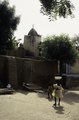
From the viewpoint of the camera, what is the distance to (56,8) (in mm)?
17219

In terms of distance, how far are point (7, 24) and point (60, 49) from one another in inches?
293

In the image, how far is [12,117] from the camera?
13.1 metres

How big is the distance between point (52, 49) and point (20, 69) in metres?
6.22

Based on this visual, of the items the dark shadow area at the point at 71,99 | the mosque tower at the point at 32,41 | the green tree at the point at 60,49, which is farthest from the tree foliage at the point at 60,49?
the mosque tower at the point at 32,41

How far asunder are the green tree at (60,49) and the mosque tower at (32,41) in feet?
45.9

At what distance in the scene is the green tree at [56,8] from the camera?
16766 mm

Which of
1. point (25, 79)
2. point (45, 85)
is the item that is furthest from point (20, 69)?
point (45, 85)

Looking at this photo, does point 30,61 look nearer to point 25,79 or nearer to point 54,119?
point 25,79

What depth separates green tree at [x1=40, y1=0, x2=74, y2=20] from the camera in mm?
16766

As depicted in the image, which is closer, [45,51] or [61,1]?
[61,1]

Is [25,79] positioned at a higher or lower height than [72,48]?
lower

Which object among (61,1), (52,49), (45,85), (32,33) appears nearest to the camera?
(61,1)

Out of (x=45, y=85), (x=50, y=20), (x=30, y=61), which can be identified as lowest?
(x=45, y=85)

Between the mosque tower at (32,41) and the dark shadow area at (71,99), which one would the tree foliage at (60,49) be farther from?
the mosque tower at (32,41)
